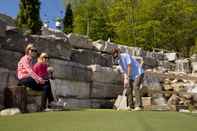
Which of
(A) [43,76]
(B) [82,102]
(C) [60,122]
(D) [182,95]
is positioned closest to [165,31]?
(D) [182,95]

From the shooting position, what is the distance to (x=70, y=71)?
12672 millimetres

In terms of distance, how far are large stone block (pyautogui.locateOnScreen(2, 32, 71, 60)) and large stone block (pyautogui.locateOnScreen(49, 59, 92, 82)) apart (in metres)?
0.32

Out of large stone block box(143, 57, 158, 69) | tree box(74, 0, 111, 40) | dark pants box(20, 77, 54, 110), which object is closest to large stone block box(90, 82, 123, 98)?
dark pants box(20, 77, 54, 110)

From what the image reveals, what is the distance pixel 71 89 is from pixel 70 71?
531mm

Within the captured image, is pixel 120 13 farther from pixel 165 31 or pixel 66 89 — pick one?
pixel 66 89

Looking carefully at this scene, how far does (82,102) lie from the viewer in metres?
12.8

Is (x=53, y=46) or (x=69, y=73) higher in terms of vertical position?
(x=53, y=46)

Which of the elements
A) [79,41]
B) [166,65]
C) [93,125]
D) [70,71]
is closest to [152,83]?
[79,41]

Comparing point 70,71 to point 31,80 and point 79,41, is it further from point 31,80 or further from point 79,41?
point 79,41

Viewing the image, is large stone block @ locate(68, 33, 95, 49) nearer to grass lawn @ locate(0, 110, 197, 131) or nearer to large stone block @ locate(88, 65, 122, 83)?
large stone block @ locate(88, 65, 122, 83)

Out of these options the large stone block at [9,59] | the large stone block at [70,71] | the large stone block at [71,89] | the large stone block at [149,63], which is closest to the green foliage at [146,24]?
the large stone block at [149,63]

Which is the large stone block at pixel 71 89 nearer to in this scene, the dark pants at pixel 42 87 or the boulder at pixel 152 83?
the dark pants at pixel 42 87

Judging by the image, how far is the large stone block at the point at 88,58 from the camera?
14088 millimetres

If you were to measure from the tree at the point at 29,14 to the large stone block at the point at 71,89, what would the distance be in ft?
44.0
